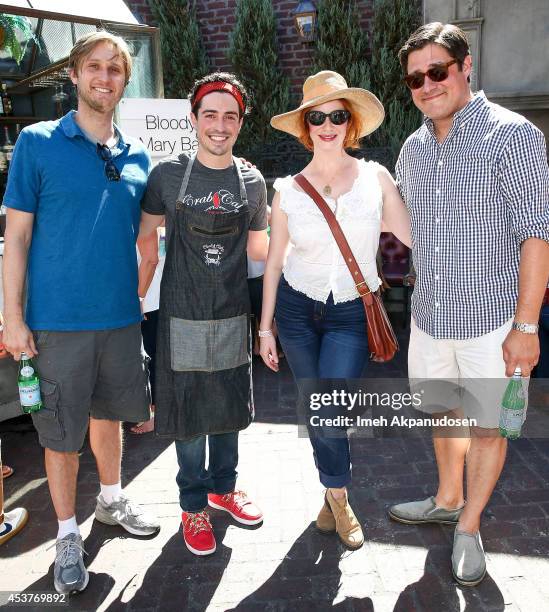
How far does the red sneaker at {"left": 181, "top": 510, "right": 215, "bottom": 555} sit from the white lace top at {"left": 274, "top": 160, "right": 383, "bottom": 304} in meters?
1.31

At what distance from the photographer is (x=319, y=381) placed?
291 centimetres

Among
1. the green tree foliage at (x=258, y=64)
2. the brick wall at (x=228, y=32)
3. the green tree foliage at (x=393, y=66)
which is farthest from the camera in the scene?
the brick wall at (x=228, y=32)

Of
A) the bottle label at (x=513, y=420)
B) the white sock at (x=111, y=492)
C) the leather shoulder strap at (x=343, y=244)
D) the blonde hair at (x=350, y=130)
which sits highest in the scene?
the blonde hair at (x=350, y=130)

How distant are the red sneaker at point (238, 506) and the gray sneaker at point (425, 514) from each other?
0.76m

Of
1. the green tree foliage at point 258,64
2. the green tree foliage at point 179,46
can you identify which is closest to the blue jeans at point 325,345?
the green tree foliage at point 258,64

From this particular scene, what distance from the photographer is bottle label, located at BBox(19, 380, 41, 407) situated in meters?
2.58

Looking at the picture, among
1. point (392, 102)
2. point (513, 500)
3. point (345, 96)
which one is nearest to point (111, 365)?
point (345, 96)

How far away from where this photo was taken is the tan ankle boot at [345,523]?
2953 mm

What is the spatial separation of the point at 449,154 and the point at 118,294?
1656 millimetres

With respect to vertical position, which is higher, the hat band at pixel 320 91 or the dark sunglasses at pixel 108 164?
the hat band at pixel 320 91

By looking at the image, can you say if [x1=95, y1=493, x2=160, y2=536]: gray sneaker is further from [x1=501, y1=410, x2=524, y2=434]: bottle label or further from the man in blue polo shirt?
[x1=501, y1=410, x2=524, y2=434]: bottle label

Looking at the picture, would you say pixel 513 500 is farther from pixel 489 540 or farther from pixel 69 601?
pixel 69 601

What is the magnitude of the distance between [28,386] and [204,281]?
0.92m

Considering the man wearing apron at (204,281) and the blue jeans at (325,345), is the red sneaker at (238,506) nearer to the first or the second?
the man wearing apron at (204,281)
